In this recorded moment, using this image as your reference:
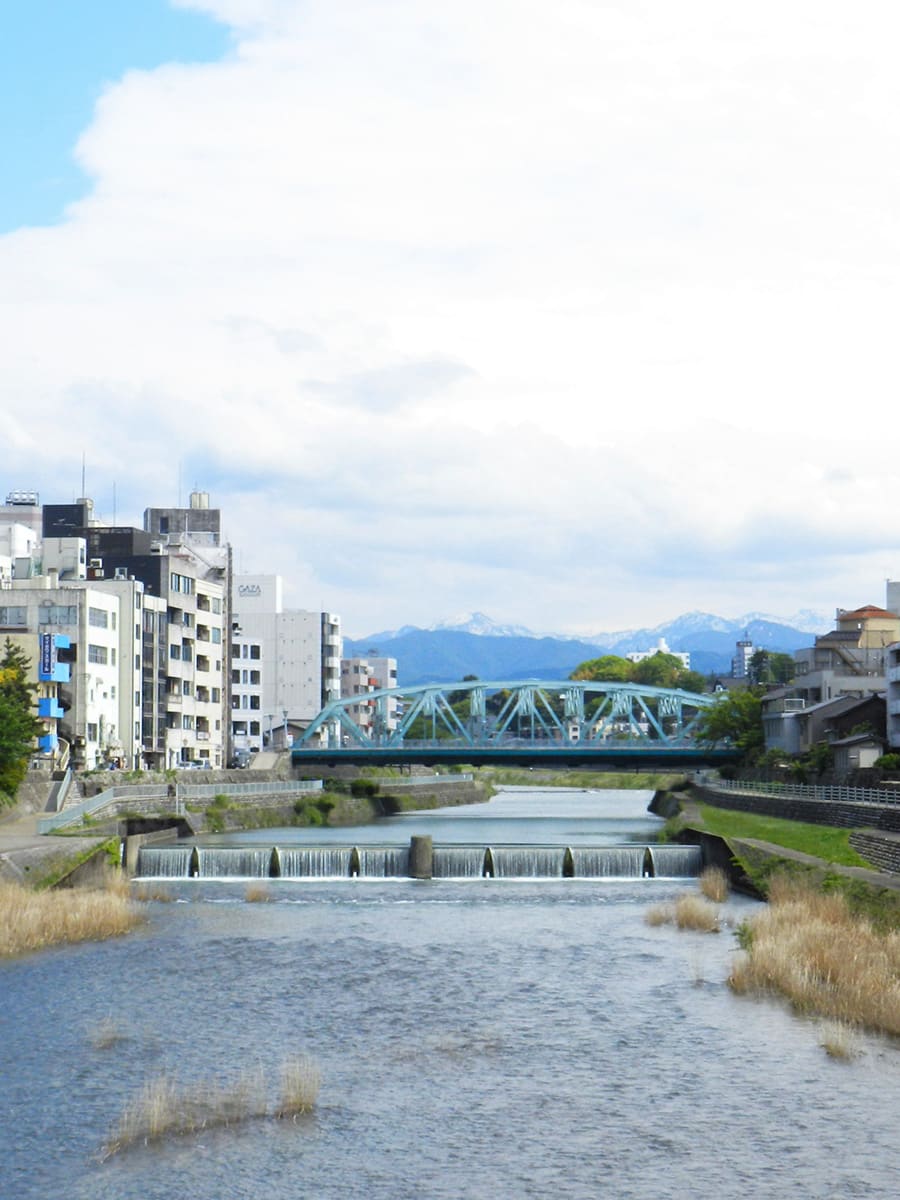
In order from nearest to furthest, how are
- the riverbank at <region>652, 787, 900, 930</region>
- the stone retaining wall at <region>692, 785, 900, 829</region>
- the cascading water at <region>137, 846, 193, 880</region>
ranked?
the riverbank at <region>652, 787, 900, 930</region>, the stone retaining wall at <region>692, 785, 900, 829</region>, the cascading water at <region>137, 846, 193, 880</region>

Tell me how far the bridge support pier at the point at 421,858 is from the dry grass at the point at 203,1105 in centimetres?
3114

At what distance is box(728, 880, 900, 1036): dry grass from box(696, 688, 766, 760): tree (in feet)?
238

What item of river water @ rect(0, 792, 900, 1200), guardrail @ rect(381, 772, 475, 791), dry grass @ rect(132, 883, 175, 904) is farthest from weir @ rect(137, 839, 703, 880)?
guardrail @ rect(381, 772, 475, 791)

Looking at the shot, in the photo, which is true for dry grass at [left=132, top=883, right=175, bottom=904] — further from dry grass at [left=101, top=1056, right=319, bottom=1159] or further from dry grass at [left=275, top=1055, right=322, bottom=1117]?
dry grass at [left=275, top=1055, right=322, bottom=1117]

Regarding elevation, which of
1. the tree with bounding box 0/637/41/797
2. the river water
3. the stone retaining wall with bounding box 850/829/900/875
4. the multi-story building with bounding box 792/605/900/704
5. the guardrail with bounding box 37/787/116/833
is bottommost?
the river water

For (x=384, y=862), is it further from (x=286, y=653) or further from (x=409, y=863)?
(x=286, y=653)

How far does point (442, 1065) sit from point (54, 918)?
16.5 meters

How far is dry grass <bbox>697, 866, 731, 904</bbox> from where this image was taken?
49.3m

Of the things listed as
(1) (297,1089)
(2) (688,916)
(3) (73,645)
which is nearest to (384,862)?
(2) (688,916)

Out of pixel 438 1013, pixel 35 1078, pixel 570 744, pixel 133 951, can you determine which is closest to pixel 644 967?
pixel 438 1013

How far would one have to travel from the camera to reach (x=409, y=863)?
57594mm

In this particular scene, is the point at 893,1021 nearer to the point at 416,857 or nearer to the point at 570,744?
the point at 416,857

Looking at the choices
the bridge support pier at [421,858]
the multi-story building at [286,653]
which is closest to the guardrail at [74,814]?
the bridge support pier at [421,858]

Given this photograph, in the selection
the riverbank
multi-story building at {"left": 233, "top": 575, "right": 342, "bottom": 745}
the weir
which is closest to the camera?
the riverbank
